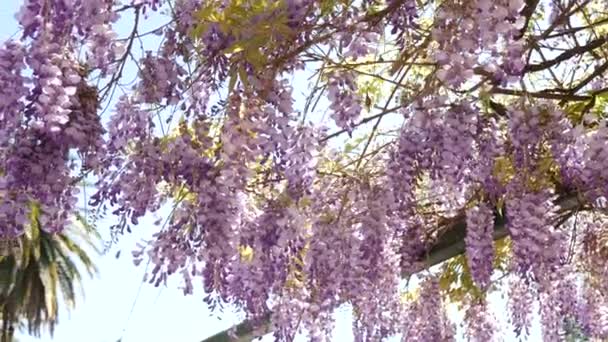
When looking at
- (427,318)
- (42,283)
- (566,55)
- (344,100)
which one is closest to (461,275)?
(427,318)

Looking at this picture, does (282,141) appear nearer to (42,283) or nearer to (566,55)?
(566,55)

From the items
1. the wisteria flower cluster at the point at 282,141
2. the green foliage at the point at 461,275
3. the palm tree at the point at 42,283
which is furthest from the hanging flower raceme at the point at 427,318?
the palm tree at the point at 42,283

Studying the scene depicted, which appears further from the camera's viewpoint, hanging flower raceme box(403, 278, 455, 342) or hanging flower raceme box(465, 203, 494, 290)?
hanging flower raceme box(403, 278, 455, 342)

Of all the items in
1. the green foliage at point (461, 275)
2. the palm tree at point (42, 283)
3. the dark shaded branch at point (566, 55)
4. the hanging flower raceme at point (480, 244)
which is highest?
the palm tree at point (42, 283)

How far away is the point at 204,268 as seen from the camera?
3182 millimetres

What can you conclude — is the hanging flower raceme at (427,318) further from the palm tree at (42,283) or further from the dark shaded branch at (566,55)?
the palm tree at (42,283)

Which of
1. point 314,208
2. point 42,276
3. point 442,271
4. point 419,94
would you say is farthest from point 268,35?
point 42,276

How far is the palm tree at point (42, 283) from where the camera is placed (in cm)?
1703

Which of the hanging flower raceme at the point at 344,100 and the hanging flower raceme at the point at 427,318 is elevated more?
the hanging flower raceme at the point at 344,100

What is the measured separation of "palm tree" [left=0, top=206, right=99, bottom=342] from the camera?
17.0 metres

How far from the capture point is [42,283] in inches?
709

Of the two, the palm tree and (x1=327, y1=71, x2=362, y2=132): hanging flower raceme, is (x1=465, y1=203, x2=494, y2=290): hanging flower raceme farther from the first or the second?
the palm tree

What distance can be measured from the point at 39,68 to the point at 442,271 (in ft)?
10.6

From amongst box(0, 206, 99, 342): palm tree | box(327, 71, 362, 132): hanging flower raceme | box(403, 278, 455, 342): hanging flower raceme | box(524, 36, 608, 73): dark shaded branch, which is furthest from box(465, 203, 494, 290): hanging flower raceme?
box(0, 206, 99, 342): palm tree
